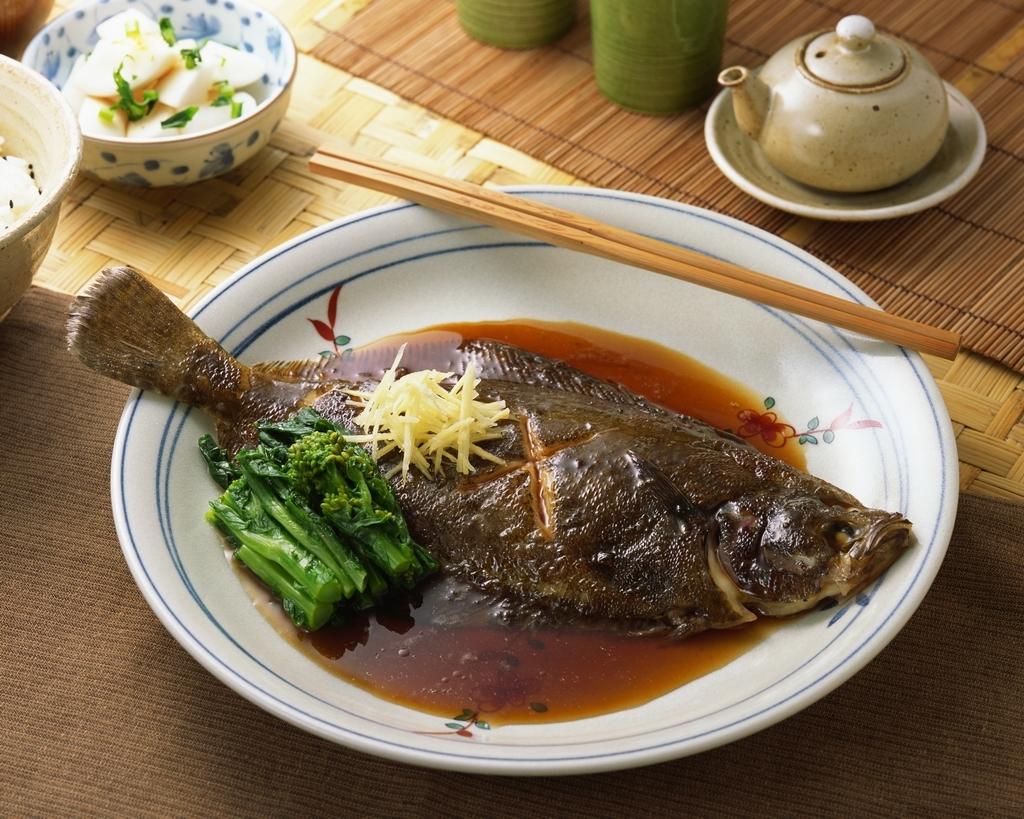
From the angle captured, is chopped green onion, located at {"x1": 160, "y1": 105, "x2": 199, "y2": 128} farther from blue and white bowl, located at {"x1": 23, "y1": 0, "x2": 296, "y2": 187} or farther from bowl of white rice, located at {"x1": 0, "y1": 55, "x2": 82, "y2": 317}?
bowl of white rice, located at {"x1": 0, "y1": 55, "x2": 82, "y2": 317}

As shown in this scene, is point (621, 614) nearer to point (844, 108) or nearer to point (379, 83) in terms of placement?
point (844, 108)

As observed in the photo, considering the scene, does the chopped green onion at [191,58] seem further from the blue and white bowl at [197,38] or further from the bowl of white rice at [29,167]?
the bowl of white rice at [29,167]

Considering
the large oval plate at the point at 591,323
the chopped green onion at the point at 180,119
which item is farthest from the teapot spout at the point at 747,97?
the chopped green onion at the point at 180,119

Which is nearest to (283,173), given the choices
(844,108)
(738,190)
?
(738,190)

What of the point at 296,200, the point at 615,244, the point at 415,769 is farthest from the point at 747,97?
the point at 415,769

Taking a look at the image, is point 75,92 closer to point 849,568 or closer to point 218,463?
point 218,463

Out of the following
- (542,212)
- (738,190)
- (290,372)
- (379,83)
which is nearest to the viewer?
(290,372)
